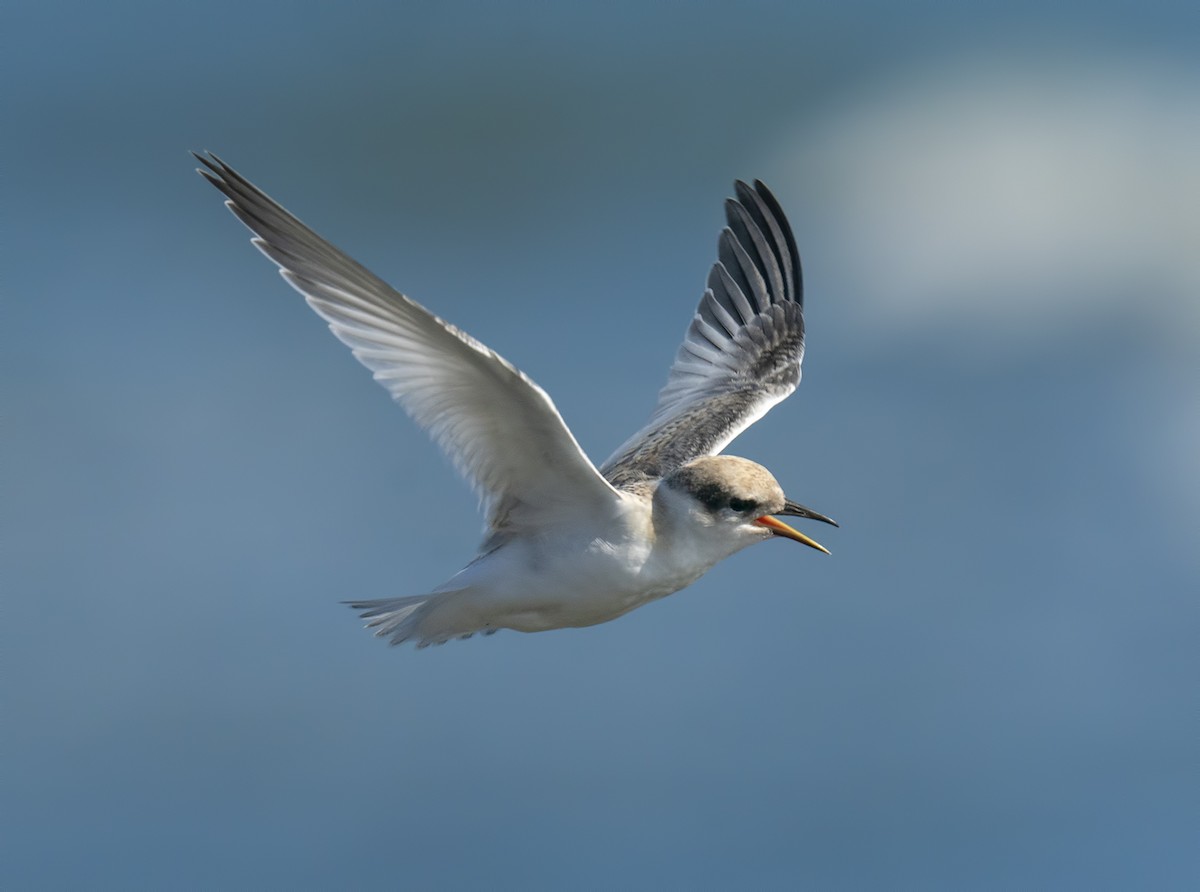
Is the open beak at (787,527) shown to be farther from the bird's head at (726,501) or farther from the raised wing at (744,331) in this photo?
the raised wing at (744,331)

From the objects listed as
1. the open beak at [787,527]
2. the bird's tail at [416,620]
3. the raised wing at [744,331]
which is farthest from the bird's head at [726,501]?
the raised wing at [744,331]

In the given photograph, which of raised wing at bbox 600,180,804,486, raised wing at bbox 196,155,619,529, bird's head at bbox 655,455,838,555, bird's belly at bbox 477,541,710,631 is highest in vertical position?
raised wing at bbox 600,180,804,486

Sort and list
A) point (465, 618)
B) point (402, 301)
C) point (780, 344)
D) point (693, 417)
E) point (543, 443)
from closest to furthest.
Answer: point (402, 301) → point (543, 443) → point (465, 618) → point (693, 417) → point (780, 344)

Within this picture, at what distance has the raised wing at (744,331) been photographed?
8.82 meters

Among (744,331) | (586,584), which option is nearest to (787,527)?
(586,584)

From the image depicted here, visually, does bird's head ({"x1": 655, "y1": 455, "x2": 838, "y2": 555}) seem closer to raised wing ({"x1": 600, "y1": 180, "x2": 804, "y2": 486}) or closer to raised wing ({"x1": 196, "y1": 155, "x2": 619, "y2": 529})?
raised wing ({"x1": 196, "y1": 155, "x2": 619, "y2": 529})

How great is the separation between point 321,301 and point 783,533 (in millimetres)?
2217

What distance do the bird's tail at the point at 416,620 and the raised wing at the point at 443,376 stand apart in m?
0.54

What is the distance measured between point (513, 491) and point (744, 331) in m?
3.36

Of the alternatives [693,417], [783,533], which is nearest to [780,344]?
[693,417]

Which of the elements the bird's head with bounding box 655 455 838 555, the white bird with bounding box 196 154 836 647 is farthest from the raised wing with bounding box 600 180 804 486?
the bird's head with bounding box 655 455 838 555

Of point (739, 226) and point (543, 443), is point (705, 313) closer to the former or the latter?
point (739, 226)

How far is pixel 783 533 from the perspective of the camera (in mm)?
6633

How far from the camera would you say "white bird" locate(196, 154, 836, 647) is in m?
5.95
